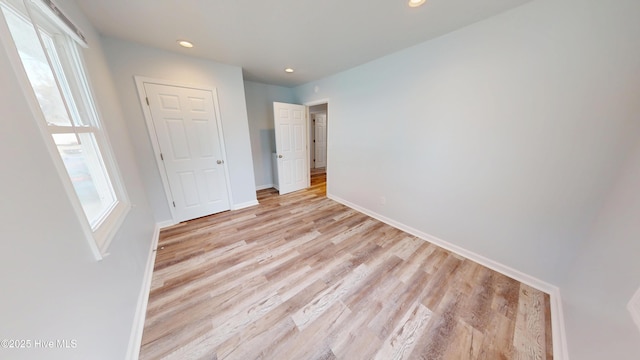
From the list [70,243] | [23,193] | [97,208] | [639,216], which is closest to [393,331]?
[639,216]

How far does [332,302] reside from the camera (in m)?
1.49

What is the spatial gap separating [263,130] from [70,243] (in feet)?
11.3

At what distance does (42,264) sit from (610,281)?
2.68m

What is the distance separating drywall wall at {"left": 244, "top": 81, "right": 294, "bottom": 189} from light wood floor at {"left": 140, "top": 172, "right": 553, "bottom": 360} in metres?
2.03

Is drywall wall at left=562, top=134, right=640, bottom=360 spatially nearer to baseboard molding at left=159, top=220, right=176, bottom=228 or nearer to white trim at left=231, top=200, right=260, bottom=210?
white trim at left=231, top=200, right=260, bottom=210

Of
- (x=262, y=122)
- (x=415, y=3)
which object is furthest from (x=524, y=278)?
(x=262, y=122)

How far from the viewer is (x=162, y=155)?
243 cm

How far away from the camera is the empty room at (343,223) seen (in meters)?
0.81

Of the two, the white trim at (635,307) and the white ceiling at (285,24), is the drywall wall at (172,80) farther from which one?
the white trim at (635,307)

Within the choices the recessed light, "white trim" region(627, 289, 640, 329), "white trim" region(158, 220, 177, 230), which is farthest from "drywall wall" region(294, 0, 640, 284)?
"white trim" region(158, 220, 177, 230)

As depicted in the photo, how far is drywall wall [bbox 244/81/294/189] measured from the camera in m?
3.67

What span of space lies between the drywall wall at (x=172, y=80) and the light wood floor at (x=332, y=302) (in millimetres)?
861

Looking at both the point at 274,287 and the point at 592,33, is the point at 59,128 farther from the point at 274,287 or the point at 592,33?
the point at 592,33

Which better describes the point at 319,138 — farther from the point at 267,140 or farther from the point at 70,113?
the point at 70,113
